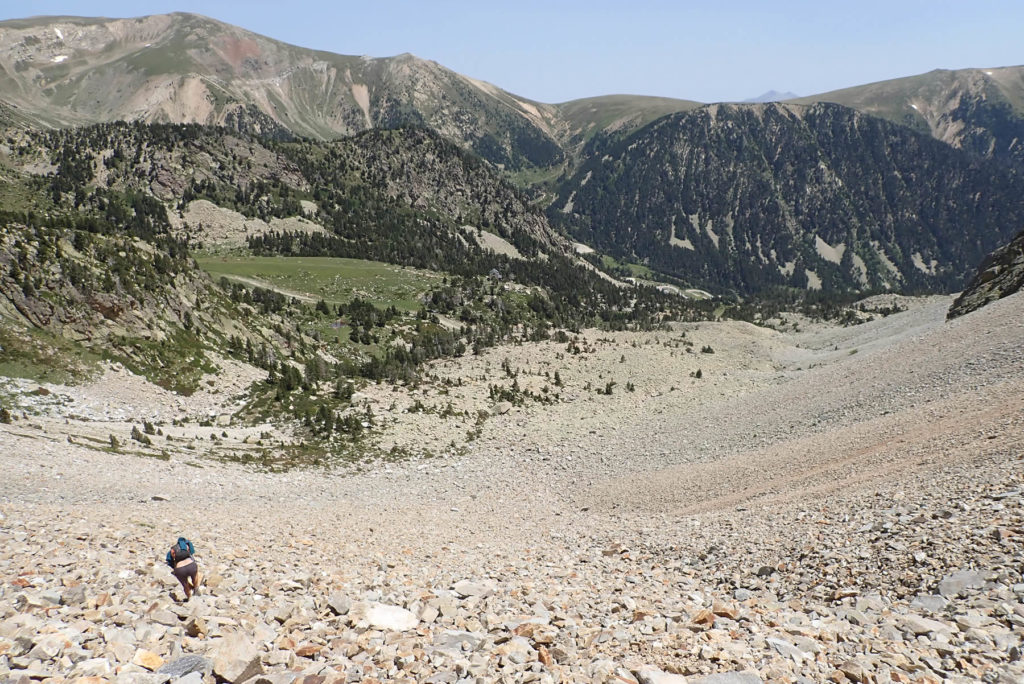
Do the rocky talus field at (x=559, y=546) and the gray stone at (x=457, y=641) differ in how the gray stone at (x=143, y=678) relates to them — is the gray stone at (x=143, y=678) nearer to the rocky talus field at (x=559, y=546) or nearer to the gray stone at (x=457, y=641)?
the rocky talus field at (x=559, y=546)

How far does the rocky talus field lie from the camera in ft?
25.3

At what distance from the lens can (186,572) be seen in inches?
390

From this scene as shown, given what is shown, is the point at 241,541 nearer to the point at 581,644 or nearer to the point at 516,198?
the point at 581,644

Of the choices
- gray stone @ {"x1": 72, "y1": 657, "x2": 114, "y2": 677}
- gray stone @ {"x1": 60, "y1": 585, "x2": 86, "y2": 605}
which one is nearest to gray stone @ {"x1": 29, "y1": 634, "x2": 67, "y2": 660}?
gray stone @ {"x1": 72, "y1": 657, "x2": 114, "y2": 677}

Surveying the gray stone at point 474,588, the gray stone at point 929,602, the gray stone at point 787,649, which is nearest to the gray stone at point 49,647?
the gray stone at point 474,588

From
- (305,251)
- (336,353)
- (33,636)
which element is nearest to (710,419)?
(33,636)

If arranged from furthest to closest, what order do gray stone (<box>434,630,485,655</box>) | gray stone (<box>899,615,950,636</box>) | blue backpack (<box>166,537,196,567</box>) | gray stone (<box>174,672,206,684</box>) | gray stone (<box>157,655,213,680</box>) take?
blue backpack (<box>166,537,196,567</box>) < gray stone (<box>434,630,485,655</box>) < gray stone (<box>899,615,950,636</box>) < gray stone (<box>157,655,213,680</box>) < gray stone (<box>174,672,206,684</box>)

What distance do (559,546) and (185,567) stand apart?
989 cm

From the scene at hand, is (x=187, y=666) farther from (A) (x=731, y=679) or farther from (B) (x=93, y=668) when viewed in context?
(A) (x=731, y=679)

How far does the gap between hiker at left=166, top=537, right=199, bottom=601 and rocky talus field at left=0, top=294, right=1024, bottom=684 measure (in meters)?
0.26

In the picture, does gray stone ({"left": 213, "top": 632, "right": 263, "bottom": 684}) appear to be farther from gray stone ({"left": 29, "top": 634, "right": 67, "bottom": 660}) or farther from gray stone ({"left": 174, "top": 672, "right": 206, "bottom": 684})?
gray stone ({"left": 29, "top": 634, "right": 67, "bottom": 660})

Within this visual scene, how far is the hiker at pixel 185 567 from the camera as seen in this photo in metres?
9.86

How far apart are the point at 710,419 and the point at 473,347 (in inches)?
1099

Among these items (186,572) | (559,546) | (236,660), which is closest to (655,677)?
(236,660)
